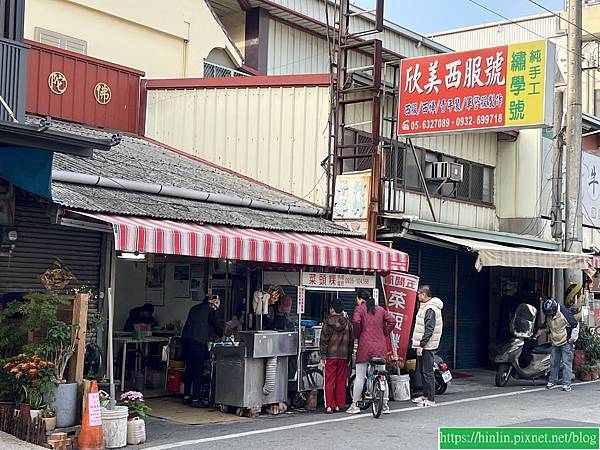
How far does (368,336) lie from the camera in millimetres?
12469

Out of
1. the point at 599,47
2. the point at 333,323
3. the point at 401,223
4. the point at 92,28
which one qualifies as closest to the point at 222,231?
the point at 333,323

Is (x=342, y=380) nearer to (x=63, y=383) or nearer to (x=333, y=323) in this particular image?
(x=333, y=323)

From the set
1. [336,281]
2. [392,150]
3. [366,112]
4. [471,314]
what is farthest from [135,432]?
[471,314]

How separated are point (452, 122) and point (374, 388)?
5.21m

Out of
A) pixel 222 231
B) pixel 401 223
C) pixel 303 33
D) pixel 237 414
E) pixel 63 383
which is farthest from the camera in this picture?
pixel 303 33

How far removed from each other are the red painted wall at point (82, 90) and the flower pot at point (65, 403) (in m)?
7.08

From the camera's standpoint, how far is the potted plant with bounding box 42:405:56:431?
364 inches

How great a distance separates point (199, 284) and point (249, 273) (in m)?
0.92

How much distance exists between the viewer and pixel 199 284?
14.3m

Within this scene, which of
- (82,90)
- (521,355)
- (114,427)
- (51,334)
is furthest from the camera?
(521,355)

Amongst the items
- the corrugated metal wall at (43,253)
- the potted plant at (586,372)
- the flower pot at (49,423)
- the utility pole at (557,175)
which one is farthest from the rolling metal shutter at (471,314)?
the flower pot at (49,423)

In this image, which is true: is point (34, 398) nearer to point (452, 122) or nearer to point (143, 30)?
point (452, 122)

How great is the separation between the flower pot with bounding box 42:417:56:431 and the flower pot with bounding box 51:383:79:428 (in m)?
0.13

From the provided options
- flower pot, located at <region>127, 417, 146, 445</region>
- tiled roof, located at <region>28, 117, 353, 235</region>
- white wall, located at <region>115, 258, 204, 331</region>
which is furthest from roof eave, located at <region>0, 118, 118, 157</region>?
white wall, located at <region>115, 258, 204, 331</region>
